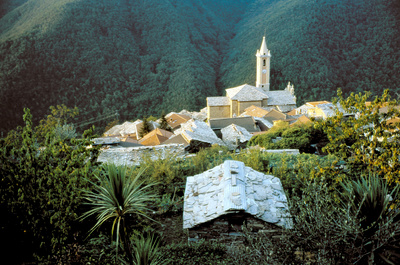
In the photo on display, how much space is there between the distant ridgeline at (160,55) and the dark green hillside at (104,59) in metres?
0.22

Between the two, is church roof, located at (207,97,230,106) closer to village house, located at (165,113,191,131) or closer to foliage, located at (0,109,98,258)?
village house, located at (165,113,191,131)

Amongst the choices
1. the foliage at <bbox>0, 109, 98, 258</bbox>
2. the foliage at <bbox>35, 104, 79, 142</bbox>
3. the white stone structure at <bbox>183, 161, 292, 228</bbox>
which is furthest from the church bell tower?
the foliage at <bbox>0, 109, 98, 258</bbox>

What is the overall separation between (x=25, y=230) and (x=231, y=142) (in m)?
18.5

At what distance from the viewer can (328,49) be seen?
6825 cm

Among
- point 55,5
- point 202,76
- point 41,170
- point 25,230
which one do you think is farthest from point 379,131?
point 55,5

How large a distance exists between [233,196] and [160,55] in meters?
73.5

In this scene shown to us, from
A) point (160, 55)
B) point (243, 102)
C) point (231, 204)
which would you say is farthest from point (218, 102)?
point (160, 55)

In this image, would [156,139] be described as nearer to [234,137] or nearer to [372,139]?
[234,137]

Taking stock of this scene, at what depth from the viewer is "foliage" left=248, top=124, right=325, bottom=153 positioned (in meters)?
18.1

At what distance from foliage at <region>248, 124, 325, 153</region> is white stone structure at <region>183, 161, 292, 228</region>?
11788 mm

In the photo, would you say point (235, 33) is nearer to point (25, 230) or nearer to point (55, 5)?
point (55, 5)

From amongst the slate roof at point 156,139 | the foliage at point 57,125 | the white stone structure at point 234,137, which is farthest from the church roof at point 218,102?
the foliage at point 57,125

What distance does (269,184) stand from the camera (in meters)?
6.68

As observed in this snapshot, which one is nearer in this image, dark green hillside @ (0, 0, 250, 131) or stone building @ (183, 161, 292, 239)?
stone building @ (183, 161, 292, 239)
